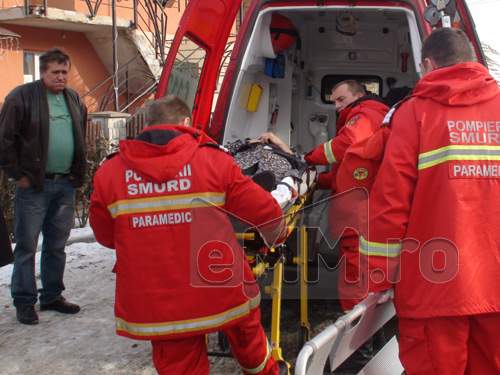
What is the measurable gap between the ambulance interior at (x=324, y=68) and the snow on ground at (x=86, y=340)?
2027 mm

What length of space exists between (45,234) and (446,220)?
10.3 feet

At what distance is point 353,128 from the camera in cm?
355

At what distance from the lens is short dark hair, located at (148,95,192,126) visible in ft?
8.27

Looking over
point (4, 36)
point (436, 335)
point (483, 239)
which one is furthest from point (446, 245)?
point (4, 36)

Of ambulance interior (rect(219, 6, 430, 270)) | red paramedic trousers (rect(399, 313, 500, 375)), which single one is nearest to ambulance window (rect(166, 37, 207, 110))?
ambulance interior (rect(219, 6, 430, 270))

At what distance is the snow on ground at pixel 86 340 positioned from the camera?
3367 millimetres

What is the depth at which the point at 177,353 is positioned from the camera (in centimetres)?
244

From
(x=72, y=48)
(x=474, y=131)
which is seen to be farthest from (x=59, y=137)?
(x=72, y=48)

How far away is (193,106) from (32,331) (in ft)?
6.82

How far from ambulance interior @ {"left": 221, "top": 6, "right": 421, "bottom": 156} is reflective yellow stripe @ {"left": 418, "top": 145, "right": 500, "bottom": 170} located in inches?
130

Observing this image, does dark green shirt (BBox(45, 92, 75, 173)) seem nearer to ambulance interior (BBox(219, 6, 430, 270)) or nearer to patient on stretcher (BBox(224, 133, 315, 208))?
patient on stretcher (BBox(224, 133, 315, 208))

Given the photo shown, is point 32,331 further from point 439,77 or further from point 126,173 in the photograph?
point 439,77

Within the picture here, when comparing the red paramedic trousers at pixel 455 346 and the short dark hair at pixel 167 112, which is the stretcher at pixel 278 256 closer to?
the short dark hair at pixel 167 112

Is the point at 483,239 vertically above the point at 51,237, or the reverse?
the point at 483,239
